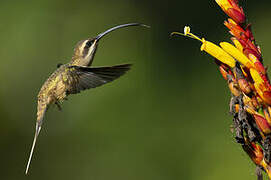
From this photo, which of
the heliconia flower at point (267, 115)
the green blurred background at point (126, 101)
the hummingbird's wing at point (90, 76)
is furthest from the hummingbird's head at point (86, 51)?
the heliconia flower at point (267, 115)

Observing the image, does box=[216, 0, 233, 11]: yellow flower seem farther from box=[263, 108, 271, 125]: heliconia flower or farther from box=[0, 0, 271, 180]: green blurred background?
box=[0, 0, 271, 180]: green blurred background

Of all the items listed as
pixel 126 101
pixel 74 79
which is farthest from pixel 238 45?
pixel 126 101

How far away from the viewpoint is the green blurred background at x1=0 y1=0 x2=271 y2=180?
4.09 meters

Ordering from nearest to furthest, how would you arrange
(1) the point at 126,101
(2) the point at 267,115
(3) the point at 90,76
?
(2) the point at 267,115 < (3) the point at 90,76 < (1) the point at 126,101

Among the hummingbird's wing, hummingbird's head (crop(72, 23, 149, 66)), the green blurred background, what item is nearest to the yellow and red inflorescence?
the hummingbird's wing

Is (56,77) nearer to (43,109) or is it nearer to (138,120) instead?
(43,109)

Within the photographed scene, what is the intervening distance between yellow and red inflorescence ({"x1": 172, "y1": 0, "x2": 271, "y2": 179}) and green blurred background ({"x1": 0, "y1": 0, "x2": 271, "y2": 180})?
215 centimetres

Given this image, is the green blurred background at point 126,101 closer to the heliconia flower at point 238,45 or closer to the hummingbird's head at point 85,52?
the hummingbird's head at point 85,52

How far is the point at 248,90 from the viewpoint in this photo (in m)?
1.75

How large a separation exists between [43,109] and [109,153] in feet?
4.12

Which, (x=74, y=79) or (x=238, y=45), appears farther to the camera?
(x=74, y=79)

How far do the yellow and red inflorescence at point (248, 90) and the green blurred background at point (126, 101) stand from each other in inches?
84.8

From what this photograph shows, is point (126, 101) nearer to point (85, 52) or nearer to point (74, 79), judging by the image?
point (85, 52)

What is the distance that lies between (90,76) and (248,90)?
51.7 inches
